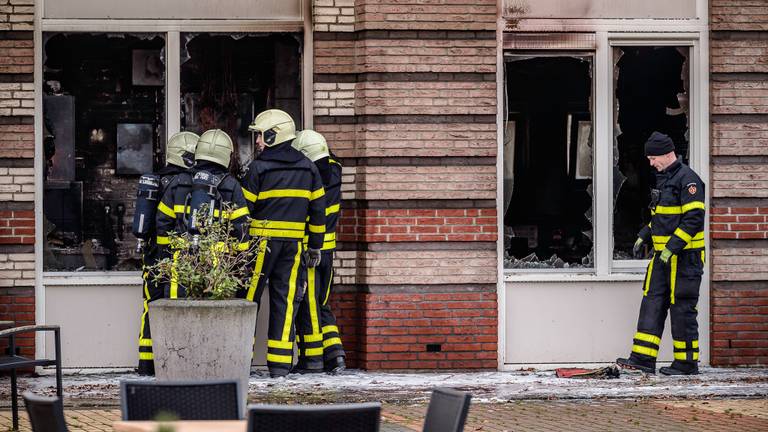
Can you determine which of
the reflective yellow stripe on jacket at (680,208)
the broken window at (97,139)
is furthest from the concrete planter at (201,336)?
the reflective yellow stripe on jacket at (680,208)

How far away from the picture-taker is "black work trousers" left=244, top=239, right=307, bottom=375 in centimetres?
1277

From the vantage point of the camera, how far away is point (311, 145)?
13.0 m

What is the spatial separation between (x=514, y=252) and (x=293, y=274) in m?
2.24

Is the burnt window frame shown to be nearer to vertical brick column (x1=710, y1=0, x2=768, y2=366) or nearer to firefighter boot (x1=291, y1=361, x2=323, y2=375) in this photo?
firefighter boot (x1=291, y1=361, x2=323, y2=375)

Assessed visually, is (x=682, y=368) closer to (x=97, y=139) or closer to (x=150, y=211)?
(x=150, y=211)

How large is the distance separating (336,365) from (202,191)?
198 centimetres

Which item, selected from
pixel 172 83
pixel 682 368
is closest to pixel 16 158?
pixel 172 83

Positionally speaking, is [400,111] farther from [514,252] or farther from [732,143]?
[732,143]

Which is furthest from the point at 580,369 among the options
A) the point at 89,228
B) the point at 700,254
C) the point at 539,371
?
the point at 89,228

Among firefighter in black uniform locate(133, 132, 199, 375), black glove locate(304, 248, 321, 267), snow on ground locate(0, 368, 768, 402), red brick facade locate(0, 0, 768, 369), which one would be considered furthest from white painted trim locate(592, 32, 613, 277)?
firefighter in black uniform locate(133, 132, 199, 375)

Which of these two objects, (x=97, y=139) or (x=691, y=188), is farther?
(x=97, y=139)

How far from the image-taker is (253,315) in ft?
34.0

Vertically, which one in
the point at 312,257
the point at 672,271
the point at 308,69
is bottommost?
the point at 672,271

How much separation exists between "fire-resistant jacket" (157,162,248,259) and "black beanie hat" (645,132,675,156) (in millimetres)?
3556
